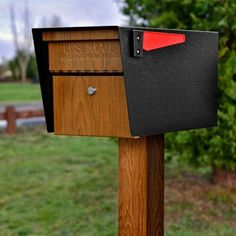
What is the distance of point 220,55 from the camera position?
422 centimetres

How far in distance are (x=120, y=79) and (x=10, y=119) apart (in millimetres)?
7766

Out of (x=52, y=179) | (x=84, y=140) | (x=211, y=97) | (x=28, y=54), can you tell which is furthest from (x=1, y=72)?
(x=211, y=97)

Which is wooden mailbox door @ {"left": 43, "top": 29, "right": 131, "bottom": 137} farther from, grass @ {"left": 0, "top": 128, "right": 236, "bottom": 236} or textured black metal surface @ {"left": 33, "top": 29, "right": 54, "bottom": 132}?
grass @ {"left": 0, "top": 128, "right": 236, "bottom": 236}

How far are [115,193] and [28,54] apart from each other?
38520 millimetres

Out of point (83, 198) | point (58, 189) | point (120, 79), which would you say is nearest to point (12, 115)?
point (58, 189)

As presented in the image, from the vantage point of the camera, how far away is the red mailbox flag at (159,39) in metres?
2.08

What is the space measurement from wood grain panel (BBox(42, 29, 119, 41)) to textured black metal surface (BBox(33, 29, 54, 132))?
45 millimetres

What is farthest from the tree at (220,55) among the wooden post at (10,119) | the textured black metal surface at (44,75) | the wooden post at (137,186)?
the wooden post at (10,119)

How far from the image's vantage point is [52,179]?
570 centimetres

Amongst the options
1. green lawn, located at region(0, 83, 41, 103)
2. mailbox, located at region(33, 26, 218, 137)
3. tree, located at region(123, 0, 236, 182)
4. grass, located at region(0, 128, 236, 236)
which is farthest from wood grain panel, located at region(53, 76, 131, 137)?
green lawn, located at region(0, 83, 41, 103)

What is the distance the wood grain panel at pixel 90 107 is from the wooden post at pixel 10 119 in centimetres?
736

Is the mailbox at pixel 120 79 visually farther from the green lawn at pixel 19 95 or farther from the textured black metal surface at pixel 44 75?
the green lawn at pixel 19 95

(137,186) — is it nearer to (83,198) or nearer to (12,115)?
(83,198)

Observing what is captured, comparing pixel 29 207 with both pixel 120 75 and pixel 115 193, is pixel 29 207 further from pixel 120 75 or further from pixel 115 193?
pixel 120 75
